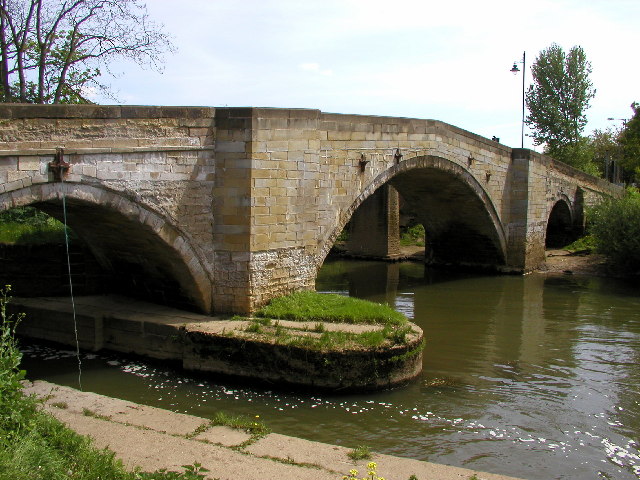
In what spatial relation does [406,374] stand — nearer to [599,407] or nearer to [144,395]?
[599,407]

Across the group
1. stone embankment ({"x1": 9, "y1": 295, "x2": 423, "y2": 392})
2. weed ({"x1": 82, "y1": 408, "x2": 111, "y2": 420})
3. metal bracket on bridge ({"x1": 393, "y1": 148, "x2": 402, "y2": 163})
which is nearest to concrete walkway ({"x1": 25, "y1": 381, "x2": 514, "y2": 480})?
weed ({"x1": 82, "y1": 408, "x2": 111, "y2": 420})

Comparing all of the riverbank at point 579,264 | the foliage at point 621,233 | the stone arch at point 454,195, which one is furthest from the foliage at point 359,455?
the riverbank at point 579,264

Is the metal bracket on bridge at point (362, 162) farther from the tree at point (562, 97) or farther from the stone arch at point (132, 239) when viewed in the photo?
the tree at point (562, 97)

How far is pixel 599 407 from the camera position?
7.94m

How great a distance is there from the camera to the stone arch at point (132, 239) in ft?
25.4

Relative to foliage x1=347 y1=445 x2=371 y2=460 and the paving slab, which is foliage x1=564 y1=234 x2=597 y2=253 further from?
the paving slab

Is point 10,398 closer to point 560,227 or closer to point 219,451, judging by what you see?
point 219,451

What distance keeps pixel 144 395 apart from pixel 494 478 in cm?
444

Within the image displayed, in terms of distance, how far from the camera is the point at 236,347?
326 inches

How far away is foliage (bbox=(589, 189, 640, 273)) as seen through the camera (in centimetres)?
1748

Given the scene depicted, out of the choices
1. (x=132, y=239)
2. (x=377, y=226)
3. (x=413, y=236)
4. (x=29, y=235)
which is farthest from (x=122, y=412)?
(x=413, y=236)

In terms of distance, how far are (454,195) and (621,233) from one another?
4.65 m

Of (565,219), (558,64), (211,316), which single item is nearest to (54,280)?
(211,316)

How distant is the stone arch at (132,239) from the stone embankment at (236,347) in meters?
0.39
